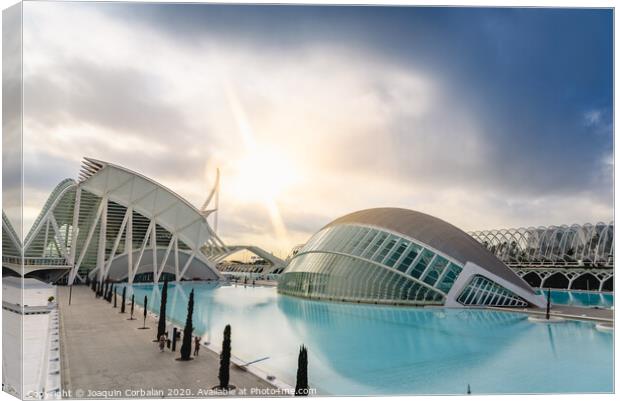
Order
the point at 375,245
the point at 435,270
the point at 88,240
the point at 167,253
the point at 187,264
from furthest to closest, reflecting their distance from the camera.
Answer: the point at 187,264 → the point at 167,253 → the point at 88,240 → the point at 375,245 → the point at 435,270

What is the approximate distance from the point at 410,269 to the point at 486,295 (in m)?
5.16

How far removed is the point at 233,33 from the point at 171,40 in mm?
1582

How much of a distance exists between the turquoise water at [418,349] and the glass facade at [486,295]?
257 cm

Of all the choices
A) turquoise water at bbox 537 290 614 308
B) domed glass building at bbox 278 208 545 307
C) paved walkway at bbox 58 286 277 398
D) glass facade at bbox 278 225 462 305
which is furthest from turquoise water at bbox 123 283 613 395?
turquoise water at bbox 537 290 614 308

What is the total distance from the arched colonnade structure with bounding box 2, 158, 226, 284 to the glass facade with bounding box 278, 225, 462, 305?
23718 mm

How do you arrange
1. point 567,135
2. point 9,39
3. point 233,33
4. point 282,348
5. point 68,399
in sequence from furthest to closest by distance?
point 282,348
point 567,135
point 233,33
point 9,39
point 68,399

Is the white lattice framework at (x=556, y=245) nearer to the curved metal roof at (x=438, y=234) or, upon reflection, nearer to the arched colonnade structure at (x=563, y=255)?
the arched colonnade structure at (x=563, y=255)

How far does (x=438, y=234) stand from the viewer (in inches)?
1308

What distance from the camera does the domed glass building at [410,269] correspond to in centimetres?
3086

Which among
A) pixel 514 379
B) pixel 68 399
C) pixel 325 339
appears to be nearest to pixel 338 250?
pixel 325 339

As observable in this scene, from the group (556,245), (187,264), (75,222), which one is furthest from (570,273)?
(75,222)

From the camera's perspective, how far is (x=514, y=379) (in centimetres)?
1217

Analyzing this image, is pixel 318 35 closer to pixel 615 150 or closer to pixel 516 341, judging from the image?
pixel 615 150

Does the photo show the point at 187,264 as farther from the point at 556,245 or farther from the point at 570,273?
the point at 556,245
